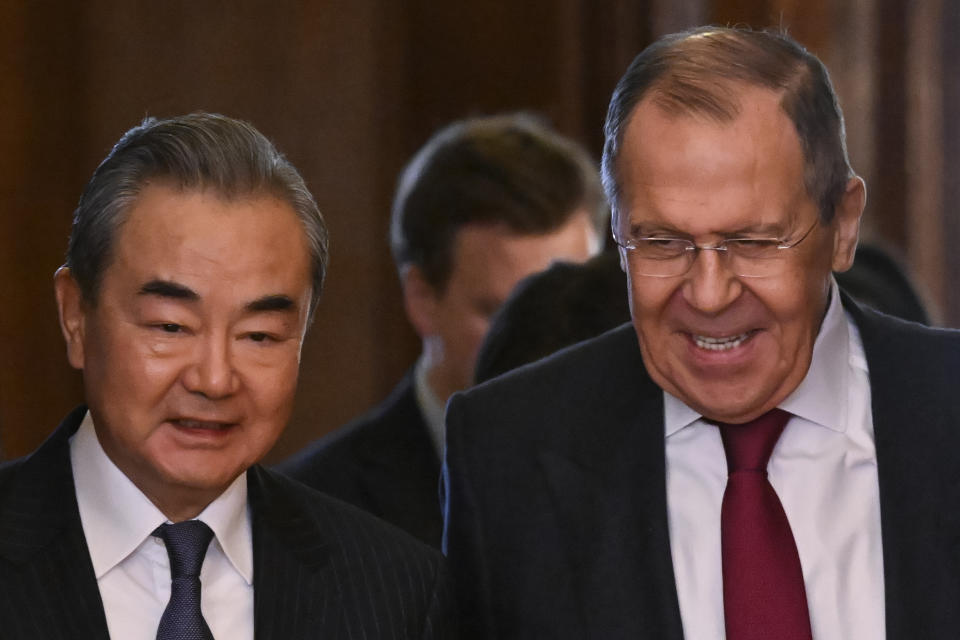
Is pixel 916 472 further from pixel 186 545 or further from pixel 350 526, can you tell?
pixel 186 545

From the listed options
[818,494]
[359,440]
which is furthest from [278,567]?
[359,440]

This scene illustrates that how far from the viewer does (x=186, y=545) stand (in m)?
2.27

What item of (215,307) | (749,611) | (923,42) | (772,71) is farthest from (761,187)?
(923,42)

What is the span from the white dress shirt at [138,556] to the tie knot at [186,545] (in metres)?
0.02

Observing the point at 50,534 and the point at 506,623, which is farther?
the point at 506,623

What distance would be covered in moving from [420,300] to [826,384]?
1.38 metres

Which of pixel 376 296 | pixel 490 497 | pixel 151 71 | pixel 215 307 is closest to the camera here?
pixel 215 307

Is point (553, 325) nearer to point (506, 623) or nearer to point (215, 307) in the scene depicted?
point (506, 623)

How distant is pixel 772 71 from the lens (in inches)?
95.5

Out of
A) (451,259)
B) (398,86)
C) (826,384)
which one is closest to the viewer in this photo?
(826,384)

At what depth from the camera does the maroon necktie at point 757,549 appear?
7.83 ft

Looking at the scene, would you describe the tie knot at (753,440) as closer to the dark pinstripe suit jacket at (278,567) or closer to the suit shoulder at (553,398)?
the suit shoulder at (553,398)

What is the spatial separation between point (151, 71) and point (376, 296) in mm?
891

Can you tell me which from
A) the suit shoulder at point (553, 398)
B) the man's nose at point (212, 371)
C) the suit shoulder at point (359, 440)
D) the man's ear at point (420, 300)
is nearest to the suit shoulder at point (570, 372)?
the suit shoulder at point (553, 398)
